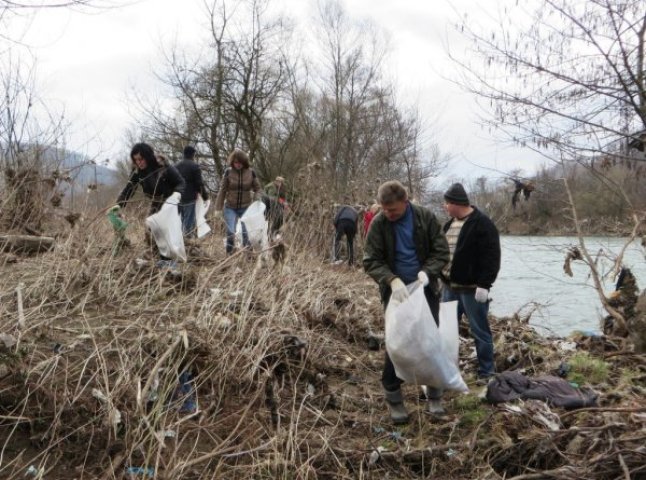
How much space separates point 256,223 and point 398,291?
286 cm

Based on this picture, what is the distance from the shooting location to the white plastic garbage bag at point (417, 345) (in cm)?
302

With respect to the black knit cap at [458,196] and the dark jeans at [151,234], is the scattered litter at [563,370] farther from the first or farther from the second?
the dark jeans at [151,234]

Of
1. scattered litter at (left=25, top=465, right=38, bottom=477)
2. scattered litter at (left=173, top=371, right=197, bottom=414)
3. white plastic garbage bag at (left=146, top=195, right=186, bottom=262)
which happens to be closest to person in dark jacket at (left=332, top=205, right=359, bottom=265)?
white plastic garbage bag at (left=146, top=195, right=186, bottom=262)

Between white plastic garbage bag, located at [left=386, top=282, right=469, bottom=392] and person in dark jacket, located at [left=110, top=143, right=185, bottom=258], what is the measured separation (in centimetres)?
274

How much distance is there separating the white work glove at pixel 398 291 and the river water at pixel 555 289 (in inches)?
126

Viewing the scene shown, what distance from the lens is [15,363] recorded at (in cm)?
263

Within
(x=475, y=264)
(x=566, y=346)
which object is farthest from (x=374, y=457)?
(x=566, y=346)

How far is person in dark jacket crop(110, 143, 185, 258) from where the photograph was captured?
4.86 metres

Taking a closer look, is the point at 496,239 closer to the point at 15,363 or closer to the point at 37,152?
the point at 15,363

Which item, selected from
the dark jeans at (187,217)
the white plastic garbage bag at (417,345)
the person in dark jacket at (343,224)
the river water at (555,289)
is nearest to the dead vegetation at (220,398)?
the white plastic garbage bag at (417,345)

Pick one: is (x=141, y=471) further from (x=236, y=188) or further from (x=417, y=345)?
(x=236, y=188)

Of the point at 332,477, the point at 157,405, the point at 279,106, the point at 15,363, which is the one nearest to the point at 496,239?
the point at 332,477

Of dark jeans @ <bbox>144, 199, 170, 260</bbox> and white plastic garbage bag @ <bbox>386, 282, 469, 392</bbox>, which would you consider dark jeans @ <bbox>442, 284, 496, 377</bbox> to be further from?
dark jeans @ <bbox>144, 199, 170, 260</bbox>

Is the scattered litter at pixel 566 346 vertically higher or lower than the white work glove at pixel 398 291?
lower
